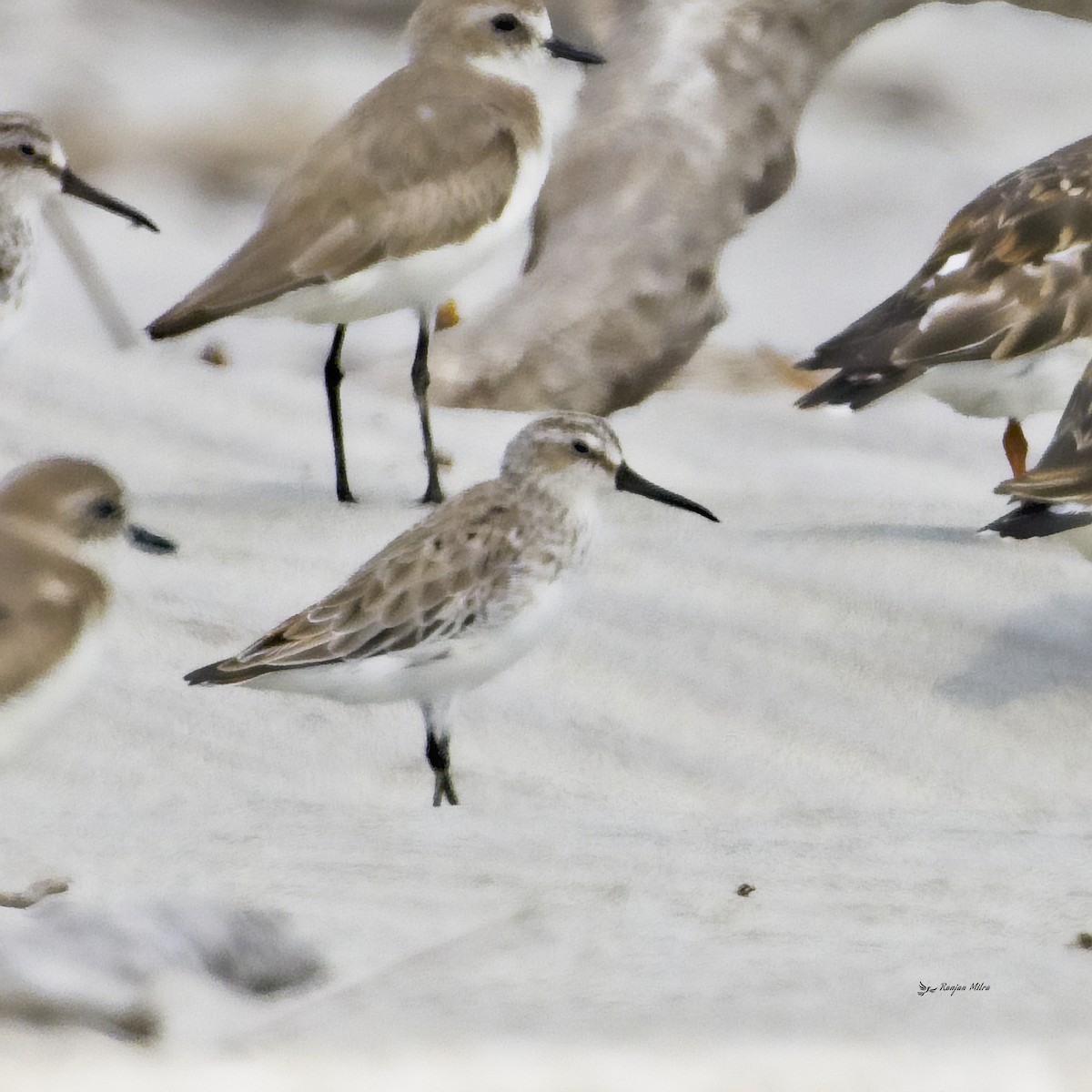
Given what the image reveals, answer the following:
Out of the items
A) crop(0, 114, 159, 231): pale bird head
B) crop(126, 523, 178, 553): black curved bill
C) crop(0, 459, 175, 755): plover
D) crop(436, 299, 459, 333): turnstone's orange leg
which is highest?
crop(0, 459, 175, 755): plover

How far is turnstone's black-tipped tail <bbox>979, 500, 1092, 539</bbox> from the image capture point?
3.87 m

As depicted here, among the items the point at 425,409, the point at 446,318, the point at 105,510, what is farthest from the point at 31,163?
the point at 446,318

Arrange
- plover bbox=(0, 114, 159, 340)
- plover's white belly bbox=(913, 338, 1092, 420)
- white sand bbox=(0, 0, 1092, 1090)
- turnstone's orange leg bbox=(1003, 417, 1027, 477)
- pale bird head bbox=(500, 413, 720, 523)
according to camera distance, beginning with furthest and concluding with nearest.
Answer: turnstone's orange leg bbox=(1003, 417, 1027, 477) → plover bbox=(0, 114, 159, 340) → plover's white belly bbox=(913, 338, 1092, 420) → pale bird head bbox=(500, 413, 720, 523) → white sand bbox=(0, 0, 1092, 1090)

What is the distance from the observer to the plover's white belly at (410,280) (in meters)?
4.82

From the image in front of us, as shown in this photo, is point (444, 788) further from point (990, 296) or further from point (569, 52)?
point (569, 52)

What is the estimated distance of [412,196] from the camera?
4.91m

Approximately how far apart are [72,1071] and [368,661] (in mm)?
1170

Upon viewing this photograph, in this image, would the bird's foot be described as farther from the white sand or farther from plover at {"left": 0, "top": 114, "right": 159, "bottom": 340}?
plover at {"left": 0, "top": 114, "right": 159, "bottom": 340}

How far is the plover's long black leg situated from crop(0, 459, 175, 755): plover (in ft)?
2.14

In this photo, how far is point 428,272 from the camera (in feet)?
16.3

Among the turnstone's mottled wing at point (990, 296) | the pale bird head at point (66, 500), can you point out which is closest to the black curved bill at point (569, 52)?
the turnstone's mottled wing at point (990, 296)

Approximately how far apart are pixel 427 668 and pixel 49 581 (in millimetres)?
758

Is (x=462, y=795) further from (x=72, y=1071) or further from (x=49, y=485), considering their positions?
(x=72, y=1071)

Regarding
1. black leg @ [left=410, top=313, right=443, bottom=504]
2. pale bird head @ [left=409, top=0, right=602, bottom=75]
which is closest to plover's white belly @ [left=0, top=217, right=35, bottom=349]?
black leg @ [left=410, top=313, right=443, bottom=504]
